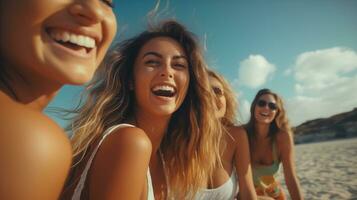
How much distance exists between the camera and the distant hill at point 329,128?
109 feet

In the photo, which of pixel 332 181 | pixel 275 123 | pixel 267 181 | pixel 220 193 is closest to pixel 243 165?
pixel 220 193

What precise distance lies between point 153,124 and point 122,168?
1531mm

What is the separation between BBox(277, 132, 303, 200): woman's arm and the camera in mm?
6062

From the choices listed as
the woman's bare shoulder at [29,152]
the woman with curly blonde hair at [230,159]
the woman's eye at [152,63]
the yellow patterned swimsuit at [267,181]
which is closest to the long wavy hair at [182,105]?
the woman's eye at [152,63]

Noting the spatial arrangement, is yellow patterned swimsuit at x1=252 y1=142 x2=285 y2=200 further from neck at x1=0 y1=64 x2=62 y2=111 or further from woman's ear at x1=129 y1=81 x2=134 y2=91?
neck at x1=0 y1=64 x2=62 y2=111

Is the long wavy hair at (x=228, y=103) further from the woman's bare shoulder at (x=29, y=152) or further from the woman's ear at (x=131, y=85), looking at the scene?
the woman's bare shoulder at (x=29, y=152)

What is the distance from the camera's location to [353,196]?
25.9 feet

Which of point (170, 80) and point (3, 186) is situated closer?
point (3, 186)

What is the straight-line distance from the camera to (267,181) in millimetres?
6141

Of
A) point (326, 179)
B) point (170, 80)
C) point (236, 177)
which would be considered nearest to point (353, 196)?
point (326, 179)

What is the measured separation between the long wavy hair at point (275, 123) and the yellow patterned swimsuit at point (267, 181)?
2.01ft

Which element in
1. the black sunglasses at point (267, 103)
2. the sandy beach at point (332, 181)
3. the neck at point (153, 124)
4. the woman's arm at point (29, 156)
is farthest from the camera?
the sandy beach at point (332, 181)

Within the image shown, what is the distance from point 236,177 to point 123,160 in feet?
11.0

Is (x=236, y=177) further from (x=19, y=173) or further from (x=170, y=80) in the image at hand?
(x=19, y=173)
